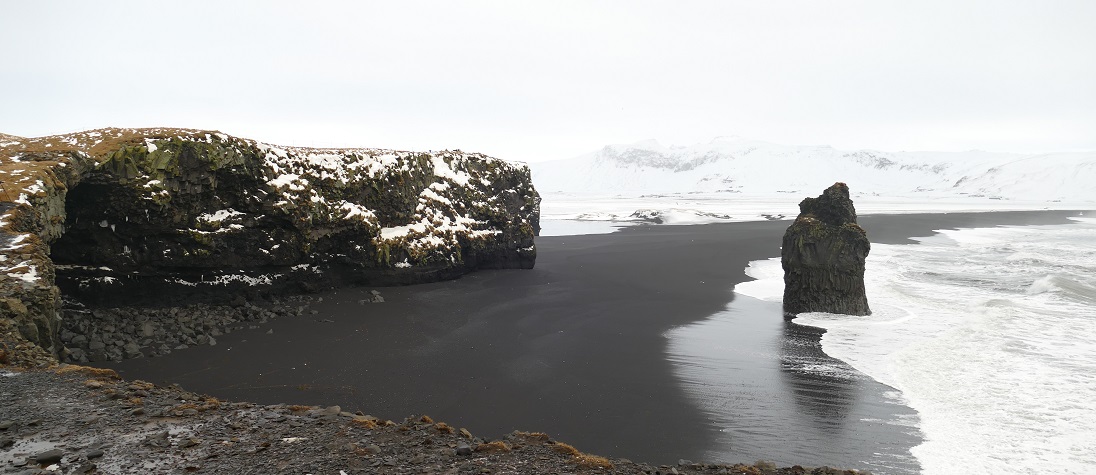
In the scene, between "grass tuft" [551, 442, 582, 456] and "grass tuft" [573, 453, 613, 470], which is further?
"grass tuft" [551, 442, 582, 456]

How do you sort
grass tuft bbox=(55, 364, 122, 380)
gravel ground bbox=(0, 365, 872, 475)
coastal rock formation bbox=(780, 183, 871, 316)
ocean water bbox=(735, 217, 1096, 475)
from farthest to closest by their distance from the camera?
1. coastal rock formation bbox=(780, 183, 871, 316)
2. ocean water bbox=(735, 217, 1096, 475)
3. grass tuft bbox=(55, 364, 122, 380)
4. gravel ground bbox=(0, 365, 872, 475)

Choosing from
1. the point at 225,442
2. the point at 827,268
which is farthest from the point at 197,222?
the point at 827,268

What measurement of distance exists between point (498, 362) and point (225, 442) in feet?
19.5

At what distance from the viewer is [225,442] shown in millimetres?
5488

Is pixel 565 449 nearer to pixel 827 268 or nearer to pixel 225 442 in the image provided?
pixel 225 442

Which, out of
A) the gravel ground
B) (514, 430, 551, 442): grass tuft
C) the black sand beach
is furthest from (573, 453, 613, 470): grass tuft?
the black sand beach

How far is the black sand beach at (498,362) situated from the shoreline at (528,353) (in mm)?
33

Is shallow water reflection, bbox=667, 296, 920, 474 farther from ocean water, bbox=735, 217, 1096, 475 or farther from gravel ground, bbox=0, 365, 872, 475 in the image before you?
gravel ground, bbox=0, 365, 872, 475

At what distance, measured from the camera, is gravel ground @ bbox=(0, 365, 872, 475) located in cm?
498

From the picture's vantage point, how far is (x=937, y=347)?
12.4m

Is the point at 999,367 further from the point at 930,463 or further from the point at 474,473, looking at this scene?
the point at 474,473

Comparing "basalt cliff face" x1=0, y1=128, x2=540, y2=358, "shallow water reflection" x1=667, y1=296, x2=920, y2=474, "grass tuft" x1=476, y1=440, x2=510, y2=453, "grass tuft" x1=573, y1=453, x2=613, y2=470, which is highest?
"basalt cliff face" x1=0, y1=128, x2=540, y2=358

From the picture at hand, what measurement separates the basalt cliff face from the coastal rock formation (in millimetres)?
10772

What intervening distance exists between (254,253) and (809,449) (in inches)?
527
